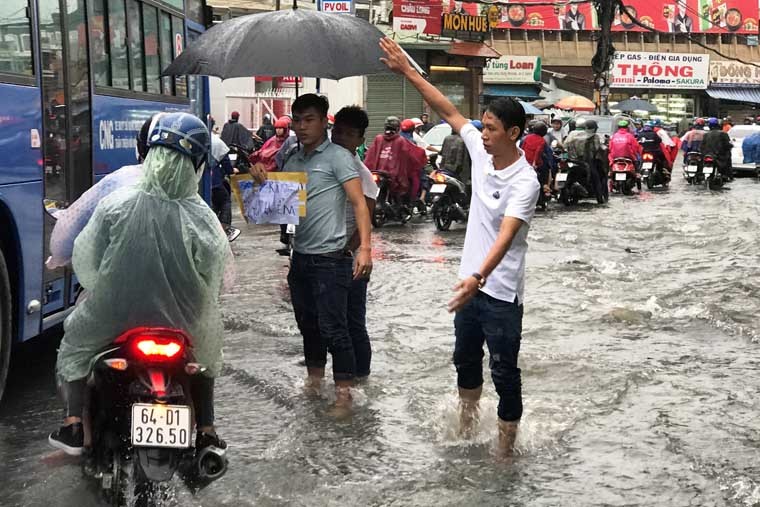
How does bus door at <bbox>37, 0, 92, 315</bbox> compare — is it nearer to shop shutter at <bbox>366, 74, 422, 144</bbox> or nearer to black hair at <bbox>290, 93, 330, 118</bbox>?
black hair at <bbox>290, 93, 330, 118</bbox>

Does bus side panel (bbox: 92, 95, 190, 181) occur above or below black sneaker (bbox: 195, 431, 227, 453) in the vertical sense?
above

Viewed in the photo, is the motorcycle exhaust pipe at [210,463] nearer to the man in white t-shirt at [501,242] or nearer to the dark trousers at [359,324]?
the man in white t-shirt at [501,242]

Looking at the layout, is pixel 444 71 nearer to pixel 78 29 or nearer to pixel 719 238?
pixel 719 238

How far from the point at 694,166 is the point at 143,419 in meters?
26.8

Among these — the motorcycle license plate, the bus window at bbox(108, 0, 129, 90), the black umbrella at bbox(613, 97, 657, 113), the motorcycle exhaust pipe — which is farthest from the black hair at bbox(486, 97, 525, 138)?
the black umbrella at bbox(613, 97, 657, 113)

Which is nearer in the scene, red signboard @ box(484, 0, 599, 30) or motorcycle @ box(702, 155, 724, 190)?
motorcycle @ box(702, 155, 724, 190)

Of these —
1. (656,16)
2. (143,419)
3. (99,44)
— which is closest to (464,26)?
(99,44)

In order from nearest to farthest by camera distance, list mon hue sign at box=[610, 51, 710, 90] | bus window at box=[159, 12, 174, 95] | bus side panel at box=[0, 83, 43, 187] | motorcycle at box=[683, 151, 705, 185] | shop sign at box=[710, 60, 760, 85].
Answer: bus side panel at box=[0, 83, 43, 187], bus window at box=[159, 12, 174, 95], motorcycle at box=[683, 151, 705, 185], mon hue sign at box=[610, 51, 710, 90], shop sign at box=[710, 60, 760, 85]

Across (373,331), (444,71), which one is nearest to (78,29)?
(373,331)

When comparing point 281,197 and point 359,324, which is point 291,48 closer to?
point 281,197

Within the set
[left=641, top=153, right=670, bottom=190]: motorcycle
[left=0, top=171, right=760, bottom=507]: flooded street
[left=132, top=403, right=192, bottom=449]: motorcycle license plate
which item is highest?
[left=132, top=403, right=192, bottom=449]: motorcycle license plate

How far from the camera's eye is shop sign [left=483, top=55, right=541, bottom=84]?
58312 mm

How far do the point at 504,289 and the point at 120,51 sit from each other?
435cm

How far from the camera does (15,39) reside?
6711 millimetres
